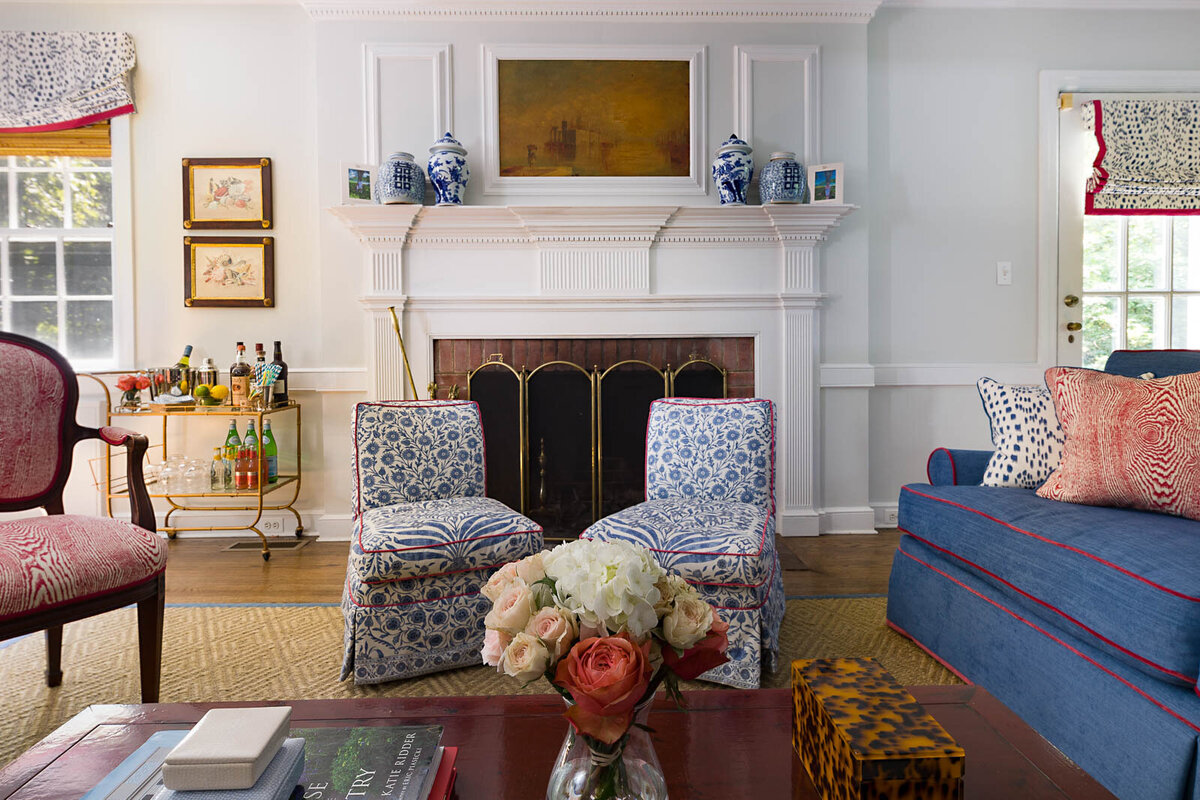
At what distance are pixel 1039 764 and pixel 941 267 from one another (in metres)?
3.12

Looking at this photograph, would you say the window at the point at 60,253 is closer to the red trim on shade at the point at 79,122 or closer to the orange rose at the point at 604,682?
the red trim on shade at the point at 79,122

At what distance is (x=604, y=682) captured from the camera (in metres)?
0.66

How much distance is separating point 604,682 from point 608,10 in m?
3.41

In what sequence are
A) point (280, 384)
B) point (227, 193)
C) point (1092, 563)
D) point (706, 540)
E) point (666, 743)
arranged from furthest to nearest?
1. point (227, 193)
2. point (280, 384)
3. point (706, 540)
4. point (1092, 563)
5. point (666, 743)

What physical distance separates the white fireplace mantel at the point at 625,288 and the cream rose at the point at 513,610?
8.83 feet

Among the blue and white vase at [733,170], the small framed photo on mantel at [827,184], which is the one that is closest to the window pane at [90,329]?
the blue and white vase at [733,170]

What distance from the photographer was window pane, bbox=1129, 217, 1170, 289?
141 inches

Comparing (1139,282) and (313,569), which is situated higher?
(1139,282)

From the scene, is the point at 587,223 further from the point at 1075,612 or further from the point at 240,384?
the point at 1075,612

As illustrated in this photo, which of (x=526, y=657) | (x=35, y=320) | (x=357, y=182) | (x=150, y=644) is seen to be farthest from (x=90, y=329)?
(x=526, y=657)

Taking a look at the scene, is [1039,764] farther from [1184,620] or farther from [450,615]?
[450,615]

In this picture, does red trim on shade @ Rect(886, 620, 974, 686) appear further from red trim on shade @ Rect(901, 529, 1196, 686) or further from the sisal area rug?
red trim on shade @ Rect(901, 529, 1196, 686)

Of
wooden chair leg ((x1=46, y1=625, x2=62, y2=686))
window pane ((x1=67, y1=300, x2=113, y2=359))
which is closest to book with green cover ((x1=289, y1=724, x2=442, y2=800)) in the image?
wooden chair leg ((x1=46, y1=625, x2=62, y2=686))

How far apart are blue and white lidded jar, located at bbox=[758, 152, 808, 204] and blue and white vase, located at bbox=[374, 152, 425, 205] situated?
5.41ft
